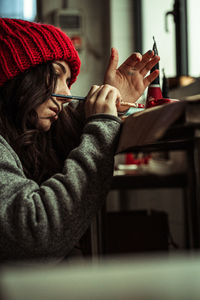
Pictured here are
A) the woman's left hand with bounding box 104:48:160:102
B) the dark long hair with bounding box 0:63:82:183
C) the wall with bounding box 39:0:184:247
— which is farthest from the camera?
the wall with bounding box 39:0:184:247

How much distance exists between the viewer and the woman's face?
0.94 metres

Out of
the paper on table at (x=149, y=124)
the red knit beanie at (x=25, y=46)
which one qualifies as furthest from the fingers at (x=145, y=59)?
the paper on table at (x=149, y=124)

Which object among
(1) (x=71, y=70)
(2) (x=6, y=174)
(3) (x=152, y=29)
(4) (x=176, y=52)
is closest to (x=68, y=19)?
(3) (x=152, y=29)

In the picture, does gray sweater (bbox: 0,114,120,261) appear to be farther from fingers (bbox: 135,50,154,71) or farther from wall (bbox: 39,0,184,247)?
wall (bbox: 39,0,184,247)

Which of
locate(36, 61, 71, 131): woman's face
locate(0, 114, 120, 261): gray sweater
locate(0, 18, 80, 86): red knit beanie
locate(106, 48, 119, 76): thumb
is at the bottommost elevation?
locate(0, 114, 120, 261): gray sweater

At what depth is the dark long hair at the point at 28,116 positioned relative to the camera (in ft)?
3.01

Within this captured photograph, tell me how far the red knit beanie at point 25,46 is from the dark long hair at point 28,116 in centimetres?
2

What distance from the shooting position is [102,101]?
79cm

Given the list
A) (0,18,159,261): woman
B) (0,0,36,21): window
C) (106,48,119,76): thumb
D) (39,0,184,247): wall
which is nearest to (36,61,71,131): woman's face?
(0,18,159,261): woman

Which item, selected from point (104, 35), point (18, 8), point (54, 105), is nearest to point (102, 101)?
point (54, 105)

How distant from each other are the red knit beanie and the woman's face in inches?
1.0

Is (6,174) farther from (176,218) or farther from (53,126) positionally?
(176,218)

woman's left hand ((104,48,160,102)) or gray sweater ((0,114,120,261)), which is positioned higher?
woman's left hand ((104,48,160,102))

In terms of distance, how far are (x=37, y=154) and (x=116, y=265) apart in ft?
2.66
